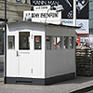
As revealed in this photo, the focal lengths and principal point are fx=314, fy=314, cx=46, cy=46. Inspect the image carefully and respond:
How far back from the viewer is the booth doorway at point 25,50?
11062 mm

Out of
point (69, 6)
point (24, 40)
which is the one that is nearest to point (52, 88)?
point (24, 40)

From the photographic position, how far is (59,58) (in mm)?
12023

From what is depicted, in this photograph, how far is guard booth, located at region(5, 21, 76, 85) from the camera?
1103 centimetres

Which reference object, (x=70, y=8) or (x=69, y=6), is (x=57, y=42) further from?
(x=69, y=6)

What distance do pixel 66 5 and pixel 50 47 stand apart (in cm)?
5590

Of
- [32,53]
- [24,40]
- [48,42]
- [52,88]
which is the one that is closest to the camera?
[52,88]

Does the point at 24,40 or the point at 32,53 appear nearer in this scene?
the point at 32,53

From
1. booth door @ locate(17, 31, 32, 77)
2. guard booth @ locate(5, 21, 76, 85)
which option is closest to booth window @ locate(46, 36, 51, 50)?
guard booth @ locate(5, 21, 76, 85)

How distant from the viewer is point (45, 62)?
1101cm

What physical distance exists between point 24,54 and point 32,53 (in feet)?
1.02

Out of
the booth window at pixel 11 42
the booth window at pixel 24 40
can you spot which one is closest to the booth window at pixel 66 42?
the booth window at pixel 24 40

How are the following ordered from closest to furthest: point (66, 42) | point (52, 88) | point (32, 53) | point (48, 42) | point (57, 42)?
point (52, 88) < point (32, 53) < point (48, 42) < point (57, 42) < point (66, 42)

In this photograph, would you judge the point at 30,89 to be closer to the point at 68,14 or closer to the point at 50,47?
the point at 50,47

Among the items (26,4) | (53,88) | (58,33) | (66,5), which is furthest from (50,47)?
(66,5)
